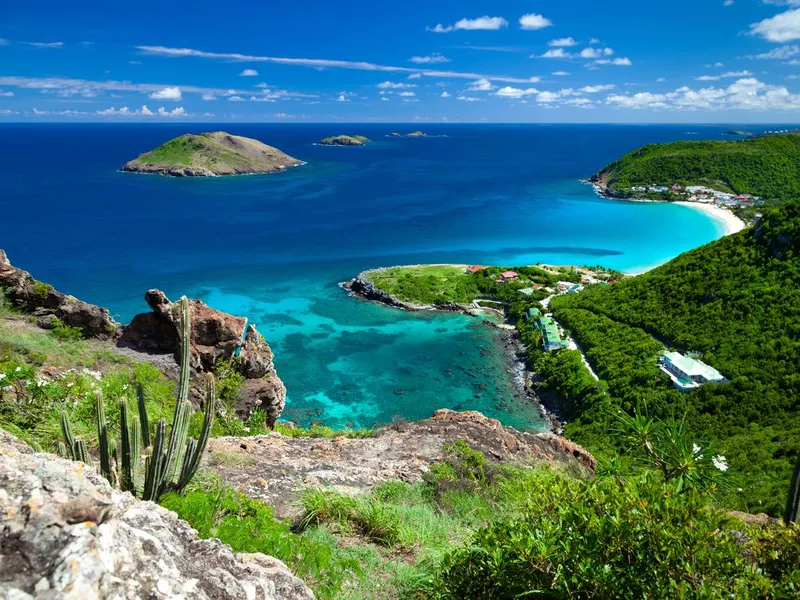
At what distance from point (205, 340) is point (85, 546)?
18.1 m

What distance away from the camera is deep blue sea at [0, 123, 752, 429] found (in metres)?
38.5

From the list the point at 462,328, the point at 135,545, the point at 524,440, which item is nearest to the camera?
the point at 135,545

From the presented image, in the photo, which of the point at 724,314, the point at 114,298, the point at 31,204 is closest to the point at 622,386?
the point at 724,314

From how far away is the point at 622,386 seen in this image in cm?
3294

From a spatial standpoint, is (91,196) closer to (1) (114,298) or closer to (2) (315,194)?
(2) (315,194)

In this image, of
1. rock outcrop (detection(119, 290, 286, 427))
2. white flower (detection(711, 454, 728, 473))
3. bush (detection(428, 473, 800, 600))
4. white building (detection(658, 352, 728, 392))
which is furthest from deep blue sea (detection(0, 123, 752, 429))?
bush (detection(428, 473, 800, 600))

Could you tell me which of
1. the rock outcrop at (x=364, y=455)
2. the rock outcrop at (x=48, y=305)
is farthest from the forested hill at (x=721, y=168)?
the rock outcrop at (x=48, y=305)

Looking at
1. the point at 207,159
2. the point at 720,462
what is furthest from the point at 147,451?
the point at 207,159

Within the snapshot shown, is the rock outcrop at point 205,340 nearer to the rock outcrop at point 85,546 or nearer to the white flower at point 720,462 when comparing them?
the rock outcrop at point 85,546

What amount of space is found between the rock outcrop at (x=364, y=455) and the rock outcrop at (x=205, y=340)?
446 centimetres

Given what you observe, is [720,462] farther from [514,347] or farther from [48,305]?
[48,305]

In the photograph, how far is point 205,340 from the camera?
20922mm

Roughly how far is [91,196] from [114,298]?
230 feet

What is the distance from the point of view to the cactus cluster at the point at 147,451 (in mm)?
8727
